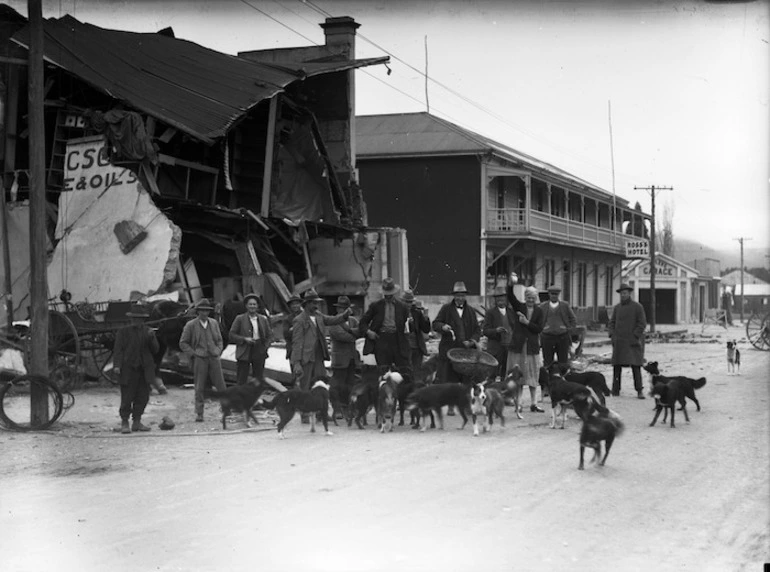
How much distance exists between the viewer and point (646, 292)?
65.4 metres

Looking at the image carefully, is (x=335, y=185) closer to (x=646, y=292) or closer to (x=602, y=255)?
(x=602, y=255)

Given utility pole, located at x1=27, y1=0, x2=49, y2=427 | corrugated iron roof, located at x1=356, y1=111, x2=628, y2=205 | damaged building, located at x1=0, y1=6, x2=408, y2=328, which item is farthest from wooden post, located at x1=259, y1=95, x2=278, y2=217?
corrugated iron roof, located at x1=356, y1=111, x2=628, y2=205

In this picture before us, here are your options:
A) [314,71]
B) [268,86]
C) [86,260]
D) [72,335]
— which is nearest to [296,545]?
[72,335]

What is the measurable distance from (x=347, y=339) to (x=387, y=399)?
165 cm

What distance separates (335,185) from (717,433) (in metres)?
16.6

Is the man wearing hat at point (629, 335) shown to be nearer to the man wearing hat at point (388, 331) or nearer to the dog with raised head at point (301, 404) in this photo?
the man wearing hat at point (388, 331)

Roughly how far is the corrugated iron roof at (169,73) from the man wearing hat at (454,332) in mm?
8444

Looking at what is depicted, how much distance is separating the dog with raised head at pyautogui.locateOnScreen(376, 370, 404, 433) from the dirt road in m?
0.27

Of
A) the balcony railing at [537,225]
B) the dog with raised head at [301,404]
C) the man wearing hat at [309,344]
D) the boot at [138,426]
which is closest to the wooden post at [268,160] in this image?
the man wearing hat at [309,344]

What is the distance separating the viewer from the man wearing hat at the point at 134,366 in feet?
41.1

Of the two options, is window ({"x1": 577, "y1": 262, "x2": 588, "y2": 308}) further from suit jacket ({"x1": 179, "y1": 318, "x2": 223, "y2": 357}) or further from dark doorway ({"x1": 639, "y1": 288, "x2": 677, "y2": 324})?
suit jacket ({"x1": 179, "y1": 318, "x2": 223, "y2": 357})

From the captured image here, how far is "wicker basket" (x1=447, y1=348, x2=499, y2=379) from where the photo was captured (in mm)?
13469

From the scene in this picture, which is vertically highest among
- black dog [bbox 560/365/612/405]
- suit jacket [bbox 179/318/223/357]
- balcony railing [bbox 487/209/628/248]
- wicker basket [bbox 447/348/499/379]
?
balcony railing [bbox 487/209/628/248]

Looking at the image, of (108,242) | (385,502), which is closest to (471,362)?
(385,502)
